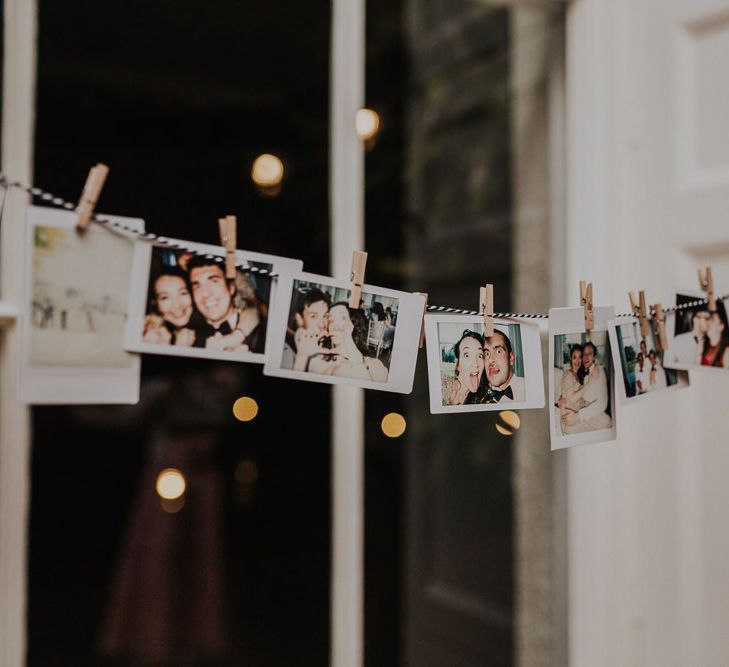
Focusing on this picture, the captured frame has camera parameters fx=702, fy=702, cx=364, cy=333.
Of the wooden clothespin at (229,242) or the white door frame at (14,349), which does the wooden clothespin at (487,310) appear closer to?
the wooden clothespin at (229,242)

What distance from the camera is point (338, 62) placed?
45.6 inches

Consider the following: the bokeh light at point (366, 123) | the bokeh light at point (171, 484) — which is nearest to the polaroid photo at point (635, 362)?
the bokeh light at point (366, 123)

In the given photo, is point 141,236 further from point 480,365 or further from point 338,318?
point 480,365

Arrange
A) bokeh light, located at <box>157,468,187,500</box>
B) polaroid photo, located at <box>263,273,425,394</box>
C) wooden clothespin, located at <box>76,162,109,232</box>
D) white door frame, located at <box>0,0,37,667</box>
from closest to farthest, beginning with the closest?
wooden clothespin, located at <box>76,162,109,232</box>, polaroid photo, located at <box>263,273,425,394</box>, white door frame, located at <box>0,0,37,667</box>, bokeh light, located at <box>157,468,187,500</box>

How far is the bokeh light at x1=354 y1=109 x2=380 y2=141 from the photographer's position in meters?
1.18

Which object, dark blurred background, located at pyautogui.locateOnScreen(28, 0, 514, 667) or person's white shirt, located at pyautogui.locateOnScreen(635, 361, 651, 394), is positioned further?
dark blurred background, located at pyautogui.locateOnScreen(28, 0, 514, 667)

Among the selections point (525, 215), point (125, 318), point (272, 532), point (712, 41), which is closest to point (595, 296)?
point (525, 215)

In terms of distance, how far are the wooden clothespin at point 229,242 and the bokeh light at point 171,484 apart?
1.72 ft

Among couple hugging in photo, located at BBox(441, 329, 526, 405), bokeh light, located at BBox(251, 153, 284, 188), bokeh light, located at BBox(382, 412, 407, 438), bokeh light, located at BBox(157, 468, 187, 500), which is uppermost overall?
bokeh light, located at BBox(251, 153, 284, 188)

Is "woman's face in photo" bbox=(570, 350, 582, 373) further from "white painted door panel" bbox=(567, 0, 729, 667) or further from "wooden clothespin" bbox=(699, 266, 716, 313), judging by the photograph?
"white painted door panel" bbox=(567, 0, 729, 667)

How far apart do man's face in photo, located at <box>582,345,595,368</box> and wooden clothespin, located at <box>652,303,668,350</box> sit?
0.11 meters

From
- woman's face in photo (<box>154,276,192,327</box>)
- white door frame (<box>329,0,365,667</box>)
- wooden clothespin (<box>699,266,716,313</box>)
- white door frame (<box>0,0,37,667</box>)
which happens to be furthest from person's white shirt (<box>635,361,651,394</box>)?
white door frame (<box>0,0,37,667</box>)

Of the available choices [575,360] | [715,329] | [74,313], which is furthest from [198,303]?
[715,329]

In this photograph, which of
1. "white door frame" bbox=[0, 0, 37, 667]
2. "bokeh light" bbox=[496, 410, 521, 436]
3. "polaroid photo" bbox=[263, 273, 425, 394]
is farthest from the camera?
"bokeh light" bbox=[496, 410, 521, 436]
